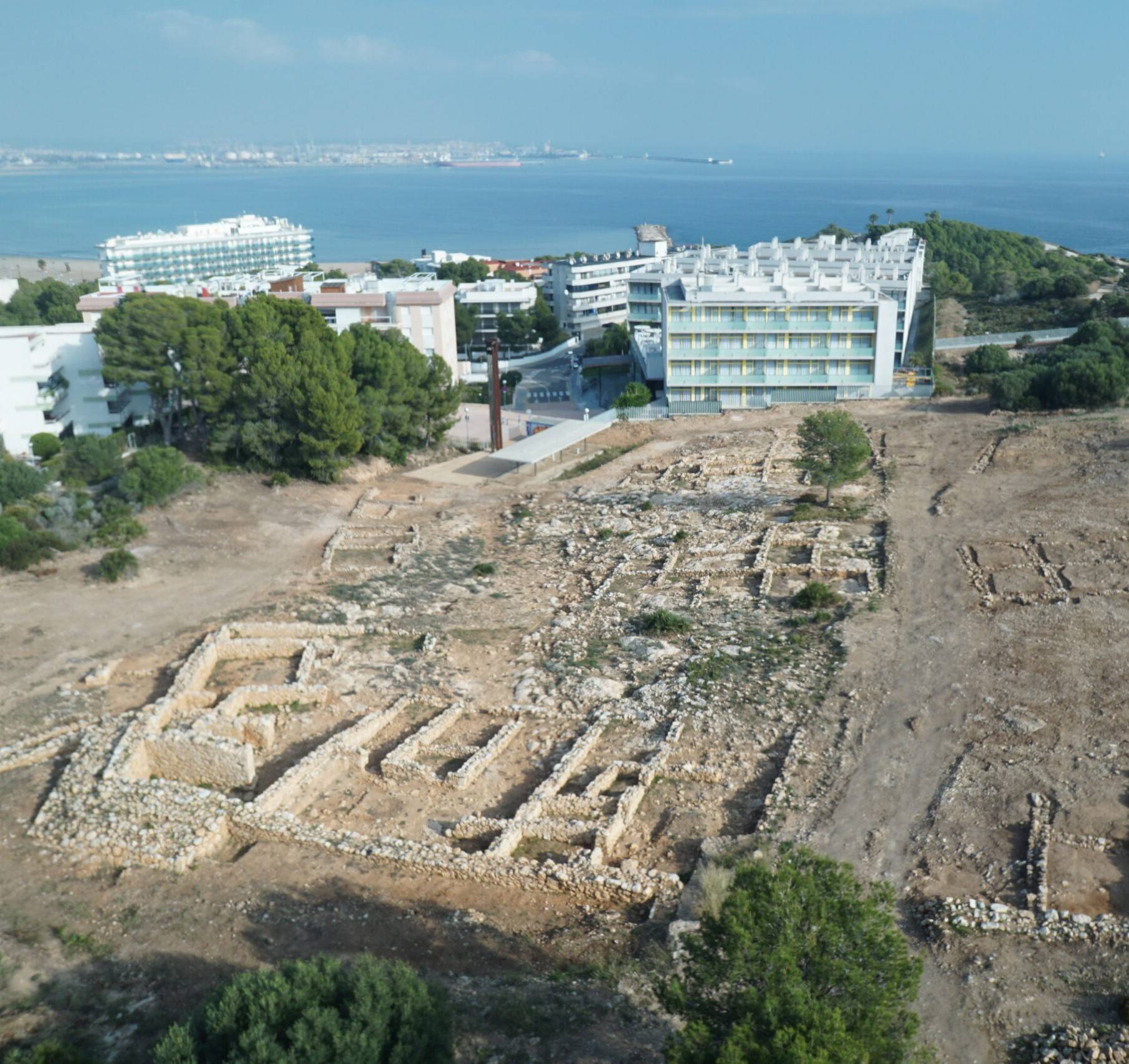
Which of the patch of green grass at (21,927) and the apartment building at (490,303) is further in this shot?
the apartment building at (490,303)

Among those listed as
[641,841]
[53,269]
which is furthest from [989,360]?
[53,269]

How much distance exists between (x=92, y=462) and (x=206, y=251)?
90.9 meters

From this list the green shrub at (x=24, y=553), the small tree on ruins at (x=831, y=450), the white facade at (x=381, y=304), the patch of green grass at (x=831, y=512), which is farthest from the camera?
the white facade at (x=381, y=304)

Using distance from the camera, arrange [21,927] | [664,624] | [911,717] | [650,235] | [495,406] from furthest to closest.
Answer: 1. [650,235]
2. [495,406]
3. [664,624]
4. [911,717]
5. [21,927]

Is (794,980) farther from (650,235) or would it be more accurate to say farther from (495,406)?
(650,235)

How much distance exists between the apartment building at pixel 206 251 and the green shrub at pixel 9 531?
84173 mm

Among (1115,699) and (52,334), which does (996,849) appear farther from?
(52,334)

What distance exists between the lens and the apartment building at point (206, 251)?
112m

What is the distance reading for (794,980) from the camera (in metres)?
10.3

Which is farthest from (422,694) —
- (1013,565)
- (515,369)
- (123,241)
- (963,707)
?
(123,241)

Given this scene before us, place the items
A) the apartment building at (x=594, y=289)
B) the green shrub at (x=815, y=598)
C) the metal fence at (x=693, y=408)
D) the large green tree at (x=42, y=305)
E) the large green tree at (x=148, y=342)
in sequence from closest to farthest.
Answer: the green shrub at (x=815, y=598), the large green tree at (x=148, y=342), the metal fence at (x=693, y=408), the large green tree at (x=42, y=305), the apartment building at (x=594, y=289)

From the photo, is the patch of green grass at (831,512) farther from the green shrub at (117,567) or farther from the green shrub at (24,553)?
the green shrub at (24,553)

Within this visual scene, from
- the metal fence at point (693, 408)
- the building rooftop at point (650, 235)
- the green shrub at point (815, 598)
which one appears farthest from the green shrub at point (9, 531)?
the building rooftop at point (650, 235)

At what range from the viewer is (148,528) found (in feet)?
111
